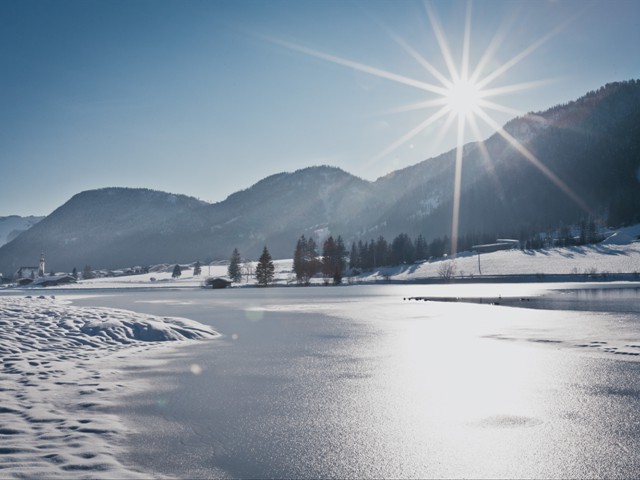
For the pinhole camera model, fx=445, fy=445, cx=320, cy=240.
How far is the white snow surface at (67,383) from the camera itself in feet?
22.5

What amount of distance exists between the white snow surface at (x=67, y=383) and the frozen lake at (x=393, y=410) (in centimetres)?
68

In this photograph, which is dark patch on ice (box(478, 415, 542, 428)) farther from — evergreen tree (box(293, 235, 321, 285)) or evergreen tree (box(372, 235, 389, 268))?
evergreen tree (box(372, 235, 389, 268))

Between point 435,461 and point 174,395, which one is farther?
point 174,395

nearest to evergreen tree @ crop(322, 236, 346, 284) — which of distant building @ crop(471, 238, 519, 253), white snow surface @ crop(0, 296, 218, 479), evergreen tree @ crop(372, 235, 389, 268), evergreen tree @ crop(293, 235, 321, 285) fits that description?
evergreen tree @ crop(293, 235, 321, 285)

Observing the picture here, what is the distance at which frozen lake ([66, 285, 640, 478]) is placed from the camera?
22.0ft

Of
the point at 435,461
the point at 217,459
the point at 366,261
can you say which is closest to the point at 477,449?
the point at 435,461

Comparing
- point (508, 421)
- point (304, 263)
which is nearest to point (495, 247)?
point (304, 263)

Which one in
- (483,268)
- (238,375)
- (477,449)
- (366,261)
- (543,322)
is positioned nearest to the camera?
(477,449)

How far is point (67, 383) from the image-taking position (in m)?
11.9

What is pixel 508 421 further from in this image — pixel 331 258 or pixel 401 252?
pixel 401 252

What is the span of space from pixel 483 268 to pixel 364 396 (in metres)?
131

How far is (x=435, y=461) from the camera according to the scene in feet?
22.1

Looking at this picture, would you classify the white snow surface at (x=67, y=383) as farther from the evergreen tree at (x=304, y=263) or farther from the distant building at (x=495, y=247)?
the distant building at (x=495, y=247)

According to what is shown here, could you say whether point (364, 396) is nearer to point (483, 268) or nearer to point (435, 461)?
point (435, 461)
